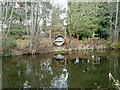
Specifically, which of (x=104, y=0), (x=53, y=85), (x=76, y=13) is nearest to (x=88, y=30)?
(x=76, y=13)

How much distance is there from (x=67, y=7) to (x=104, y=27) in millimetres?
5943

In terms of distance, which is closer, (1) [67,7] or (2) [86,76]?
(2) [86,76]

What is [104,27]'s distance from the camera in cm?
Answer: 1543

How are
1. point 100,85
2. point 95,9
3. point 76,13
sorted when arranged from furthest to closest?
1. point 95,9
2. point 76,13
3. point 100,85

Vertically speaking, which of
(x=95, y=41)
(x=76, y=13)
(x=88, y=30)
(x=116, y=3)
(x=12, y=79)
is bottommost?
(x=12, y=79)

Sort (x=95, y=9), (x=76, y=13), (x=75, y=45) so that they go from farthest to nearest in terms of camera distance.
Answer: (x=95, y=9), (x=76, y=13), (x=75, y=45)

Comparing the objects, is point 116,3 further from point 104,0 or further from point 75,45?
point 75,45

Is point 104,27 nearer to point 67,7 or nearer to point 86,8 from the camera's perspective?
point 86,8

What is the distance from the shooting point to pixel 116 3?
1440 centimetres

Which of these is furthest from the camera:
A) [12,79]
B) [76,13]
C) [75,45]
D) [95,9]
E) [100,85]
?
[95,9]

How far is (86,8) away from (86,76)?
1079 centimetres

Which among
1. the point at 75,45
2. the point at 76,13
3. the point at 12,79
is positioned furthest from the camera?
the point at 76,13

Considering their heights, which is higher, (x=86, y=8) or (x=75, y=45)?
(x=86, y=8)

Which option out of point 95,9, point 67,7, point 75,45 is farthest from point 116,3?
point 75,45
